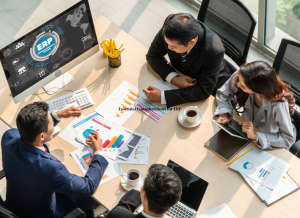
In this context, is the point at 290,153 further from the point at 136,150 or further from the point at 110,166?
the point at 110,166

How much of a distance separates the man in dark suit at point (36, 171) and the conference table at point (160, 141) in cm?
14

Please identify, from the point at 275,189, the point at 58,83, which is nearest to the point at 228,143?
the point at 275,189

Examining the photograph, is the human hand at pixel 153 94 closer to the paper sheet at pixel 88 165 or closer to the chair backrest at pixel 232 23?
the paper sheet at pixel 88 165

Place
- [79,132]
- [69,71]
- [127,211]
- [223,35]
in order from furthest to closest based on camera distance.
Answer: [223,35] → [69,71] → [79,132] → [127,211]

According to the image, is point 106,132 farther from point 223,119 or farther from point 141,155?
point 223,119

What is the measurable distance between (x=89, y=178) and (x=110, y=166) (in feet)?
0.56

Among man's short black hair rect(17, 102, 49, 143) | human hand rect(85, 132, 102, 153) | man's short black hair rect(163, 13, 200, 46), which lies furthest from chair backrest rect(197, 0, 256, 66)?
man's short black hair rect(17, 102, 49, 143)

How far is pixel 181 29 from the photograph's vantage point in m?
1.95

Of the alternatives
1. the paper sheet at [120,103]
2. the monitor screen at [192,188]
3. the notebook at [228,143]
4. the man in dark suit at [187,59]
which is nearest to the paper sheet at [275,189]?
the notebook at [228,143]

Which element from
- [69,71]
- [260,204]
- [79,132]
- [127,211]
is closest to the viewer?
[127,211]

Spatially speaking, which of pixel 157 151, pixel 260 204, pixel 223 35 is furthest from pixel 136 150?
pixel 223 35

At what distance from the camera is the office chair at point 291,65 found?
2107 mm

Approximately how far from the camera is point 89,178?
174 cm

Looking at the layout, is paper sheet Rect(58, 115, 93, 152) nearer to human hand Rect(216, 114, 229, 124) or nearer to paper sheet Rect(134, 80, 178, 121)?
paper sheet Rect(134, 80, 178, 121)
